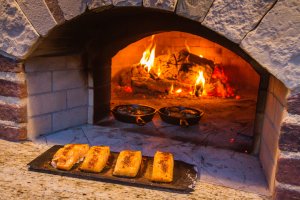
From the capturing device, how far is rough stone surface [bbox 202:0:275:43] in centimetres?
138

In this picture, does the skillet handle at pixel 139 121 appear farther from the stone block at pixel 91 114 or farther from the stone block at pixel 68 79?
the stone block at pixel 68 79

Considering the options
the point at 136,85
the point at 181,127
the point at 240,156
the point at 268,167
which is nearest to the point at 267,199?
the point at 268,167

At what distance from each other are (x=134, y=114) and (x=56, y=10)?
1.08 m

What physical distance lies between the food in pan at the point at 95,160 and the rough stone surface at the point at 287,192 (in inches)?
36.0

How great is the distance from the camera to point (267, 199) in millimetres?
1495

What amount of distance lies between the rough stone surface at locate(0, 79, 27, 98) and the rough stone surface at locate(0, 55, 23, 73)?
9cm

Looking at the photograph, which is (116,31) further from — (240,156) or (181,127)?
(240,156)

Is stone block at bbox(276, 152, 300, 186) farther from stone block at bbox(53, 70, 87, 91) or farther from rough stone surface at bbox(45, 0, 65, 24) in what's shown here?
stone block at bbox(53, 70, 87, 91)

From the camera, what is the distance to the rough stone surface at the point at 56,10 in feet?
5.71

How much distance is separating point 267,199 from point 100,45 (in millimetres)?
1704

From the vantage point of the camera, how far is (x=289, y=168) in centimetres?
140

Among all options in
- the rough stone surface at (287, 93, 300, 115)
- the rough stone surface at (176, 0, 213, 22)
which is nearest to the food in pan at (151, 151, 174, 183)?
the rough stone surface at (287, 93, 300, 115)

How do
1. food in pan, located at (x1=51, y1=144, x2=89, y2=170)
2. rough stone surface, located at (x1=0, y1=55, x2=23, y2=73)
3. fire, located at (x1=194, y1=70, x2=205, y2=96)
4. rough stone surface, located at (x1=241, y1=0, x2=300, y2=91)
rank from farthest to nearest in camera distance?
fire, located at (x1=194, y1=70, x2=205, y2=96)
rough stone surface, located at (x1=0, y1=55, x2=23, y2=73)
food in pan, located at (x1=51, y1=144, x2=89, y2=170)
rough stone surface, located at (x1=241, y1=0, x2=300, y2=91)

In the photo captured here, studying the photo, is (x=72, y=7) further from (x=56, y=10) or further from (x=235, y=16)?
(x=235, y=16)
